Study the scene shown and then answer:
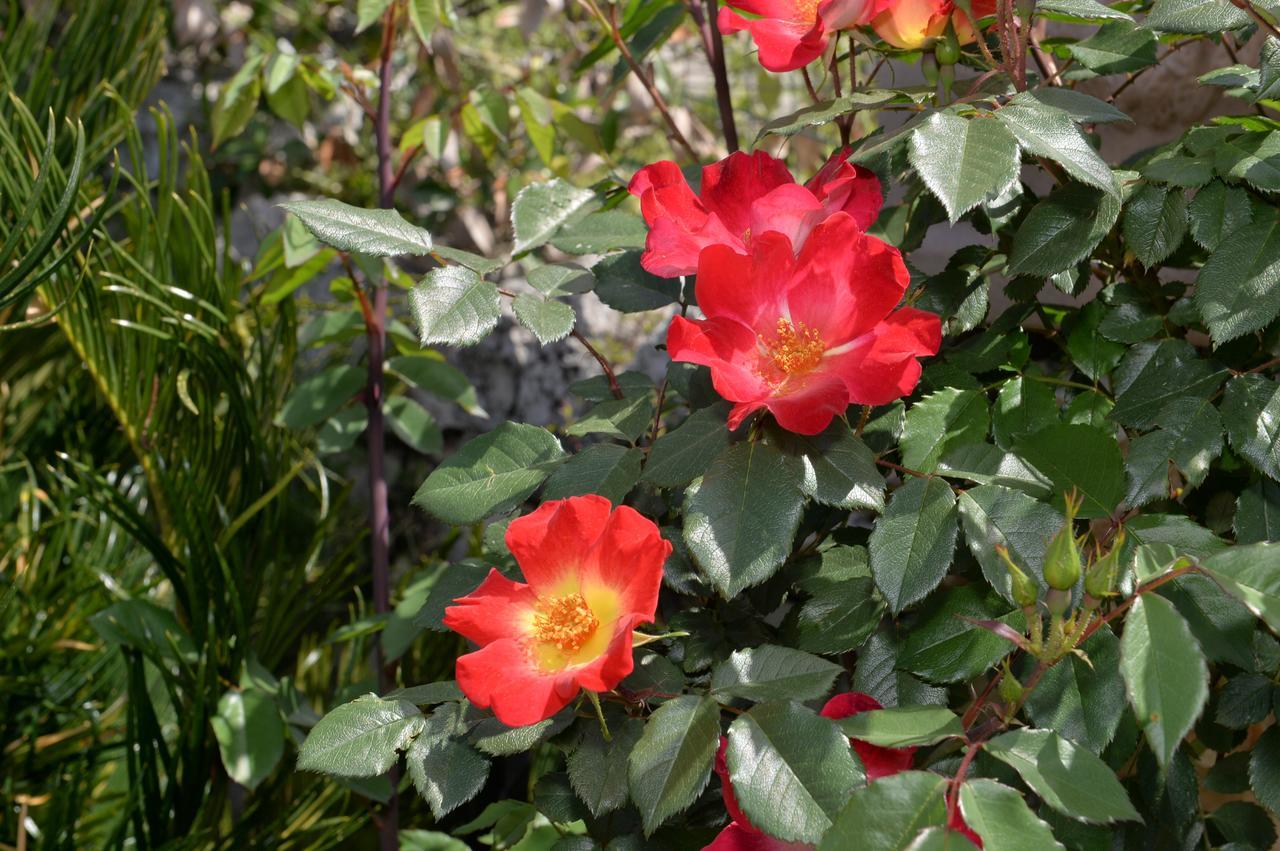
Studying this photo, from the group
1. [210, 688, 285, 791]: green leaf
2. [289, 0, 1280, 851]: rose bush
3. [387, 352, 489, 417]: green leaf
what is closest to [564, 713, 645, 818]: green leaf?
[289, 0, 1280, 851]: rose bush

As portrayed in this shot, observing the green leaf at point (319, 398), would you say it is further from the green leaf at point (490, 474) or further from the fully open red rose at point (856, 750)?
the fully open red rose at point (856, 750)

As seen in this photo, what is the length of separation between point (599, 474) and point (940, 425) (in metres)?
0.20

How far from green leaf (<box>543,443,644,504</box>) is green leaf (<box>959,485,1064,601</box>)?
18cm

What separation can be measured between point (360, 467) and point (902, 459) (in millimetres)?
1122

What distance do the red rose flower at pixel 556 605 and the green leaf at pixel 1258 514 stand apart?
31 centimetres

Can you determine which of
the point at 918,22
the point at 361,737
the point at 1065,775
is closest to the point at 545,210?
the point at 918,22

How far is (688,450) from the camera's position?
564 millimetres

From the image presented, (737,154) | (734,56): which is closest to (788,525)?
(737,154)

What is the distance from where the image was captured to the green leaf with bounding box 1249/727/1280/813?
536mm

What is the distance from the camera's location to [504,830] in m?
0.70

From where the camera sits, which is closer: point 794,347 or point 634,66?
point 794,347

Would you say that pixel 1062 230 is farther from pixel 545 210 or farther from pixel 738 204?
pixel 545 210

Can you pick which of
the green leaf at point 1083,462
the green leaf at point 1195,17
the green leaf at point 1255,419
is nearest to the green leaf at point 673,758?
the green leaf at point 1083,462

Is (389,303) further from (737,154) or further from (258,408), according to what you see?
(737,154)
